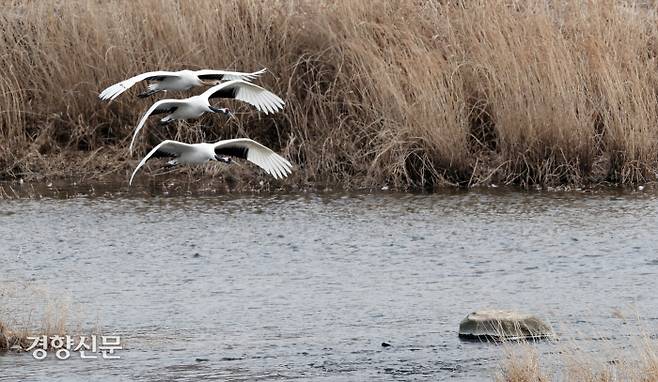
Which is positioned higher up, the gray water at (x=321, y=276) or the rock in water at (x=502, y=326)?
the rock in water at (x=502, y=326)

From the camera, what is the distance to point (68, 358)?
24.7 ft

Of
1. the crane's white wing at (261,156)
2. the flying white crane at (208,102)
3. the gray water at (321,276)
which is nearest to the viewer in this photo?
the gray water at (321,276)

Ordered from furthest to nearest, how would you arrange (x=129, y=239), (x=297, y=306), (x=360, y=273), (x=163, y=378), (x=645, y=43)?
1. (x=645, y=43)
2. (x=129, y=239)
3. (x=360, y=273)
4. (x=297, y=306)
5. (x=163, y=378)

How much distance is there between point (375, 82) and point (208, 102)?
2.31 m

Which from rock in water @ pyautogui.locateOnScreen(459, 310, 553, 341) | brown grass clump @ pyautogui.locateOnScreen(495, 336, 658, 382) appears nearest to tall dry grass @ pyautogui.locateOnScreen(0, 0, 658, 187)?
rock in water @ pyautogui.locateOnScreen(459, 310, 553, 341)

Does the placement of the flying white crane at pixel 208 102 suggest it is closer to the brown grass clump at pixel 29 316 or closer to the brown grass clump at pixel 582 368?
the brown grass clump at pixel 29 316

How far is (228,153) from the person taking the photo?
11.2m

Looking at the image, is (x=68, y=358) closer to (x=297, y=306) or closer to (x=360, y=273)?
(x=297, y=306)

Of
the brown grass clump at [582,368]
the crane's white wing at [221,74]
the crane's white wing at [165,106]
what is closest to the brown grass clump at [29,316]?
the crane's white wing at [165,106]

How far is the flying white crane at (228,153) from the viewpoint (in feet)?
34.1

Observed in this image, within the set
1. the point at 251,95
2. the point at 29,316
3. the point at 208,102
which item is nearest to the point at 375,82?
the point at 251,95

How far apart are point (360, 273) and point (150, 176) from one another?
4210 mm

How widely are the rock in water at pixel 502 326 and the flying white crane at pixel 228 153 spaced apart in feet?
10.6

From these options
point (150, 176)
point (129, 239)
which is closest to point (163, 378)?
point (129, 239)
